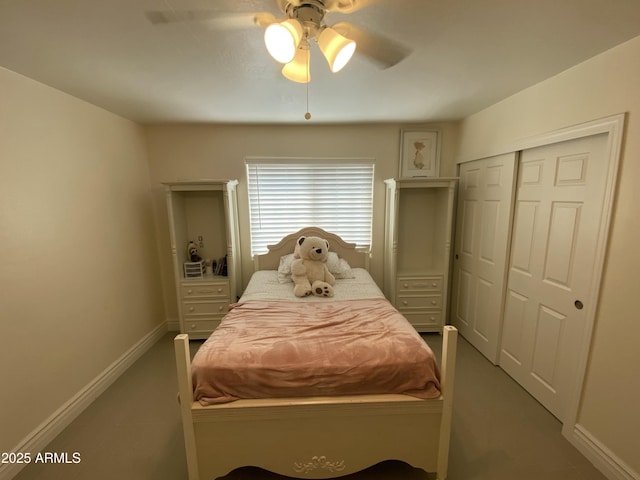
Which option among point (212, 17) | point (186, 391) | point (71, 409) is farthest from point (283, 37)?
point (71, 409)

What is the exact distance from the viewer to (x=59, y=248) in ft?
6.14

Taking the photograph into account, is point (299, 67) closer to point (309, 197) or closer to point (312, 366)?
point (312, 366)

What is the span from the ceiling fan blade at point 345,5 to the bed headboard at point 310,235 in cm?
208

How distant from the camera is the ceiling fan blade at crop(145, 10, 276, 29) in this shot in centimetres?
113

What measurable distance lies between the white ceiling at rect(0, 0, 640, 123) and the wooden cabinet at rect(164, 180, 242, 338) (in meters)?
0.80

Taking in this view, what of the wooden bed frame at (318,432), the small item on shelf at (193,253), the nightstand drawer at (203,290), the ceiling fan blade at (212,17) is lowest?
the wooden bed frame at (318,432)

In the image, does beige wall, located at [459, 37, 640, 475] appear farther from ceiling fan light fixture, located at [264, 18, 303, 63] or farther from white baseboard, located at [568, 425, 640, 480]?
ceiling fan light fixture, located at [264, 18, 303, 63]

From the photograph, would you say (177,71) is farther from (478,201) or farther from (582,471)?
(582,471)

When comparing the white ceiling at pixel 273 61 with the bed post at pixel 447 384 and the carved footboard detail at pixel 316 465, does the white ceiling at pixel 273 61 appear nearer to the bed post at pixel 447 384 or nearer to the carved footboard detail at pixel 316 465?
the bed post at pixel 447 384

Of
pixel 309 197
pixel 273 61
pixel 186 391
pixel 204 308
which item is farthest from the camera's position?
pixel 309 197

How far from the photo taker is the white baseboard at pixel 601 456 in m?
1.42

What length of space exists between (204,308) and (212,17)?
2.53 m

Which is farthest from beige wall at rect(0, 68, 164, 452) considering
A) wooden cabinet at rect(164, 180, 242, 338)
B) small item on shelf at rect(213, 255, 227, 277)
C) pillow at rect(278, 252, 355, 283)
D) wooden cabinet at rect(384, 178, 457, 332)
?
wooden cabinet at rect(384, 178, 457, 332)

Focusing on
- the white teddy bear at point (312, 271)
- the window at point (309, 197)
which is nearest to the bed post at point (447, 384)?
the white teddy bear at point (312, 271)
